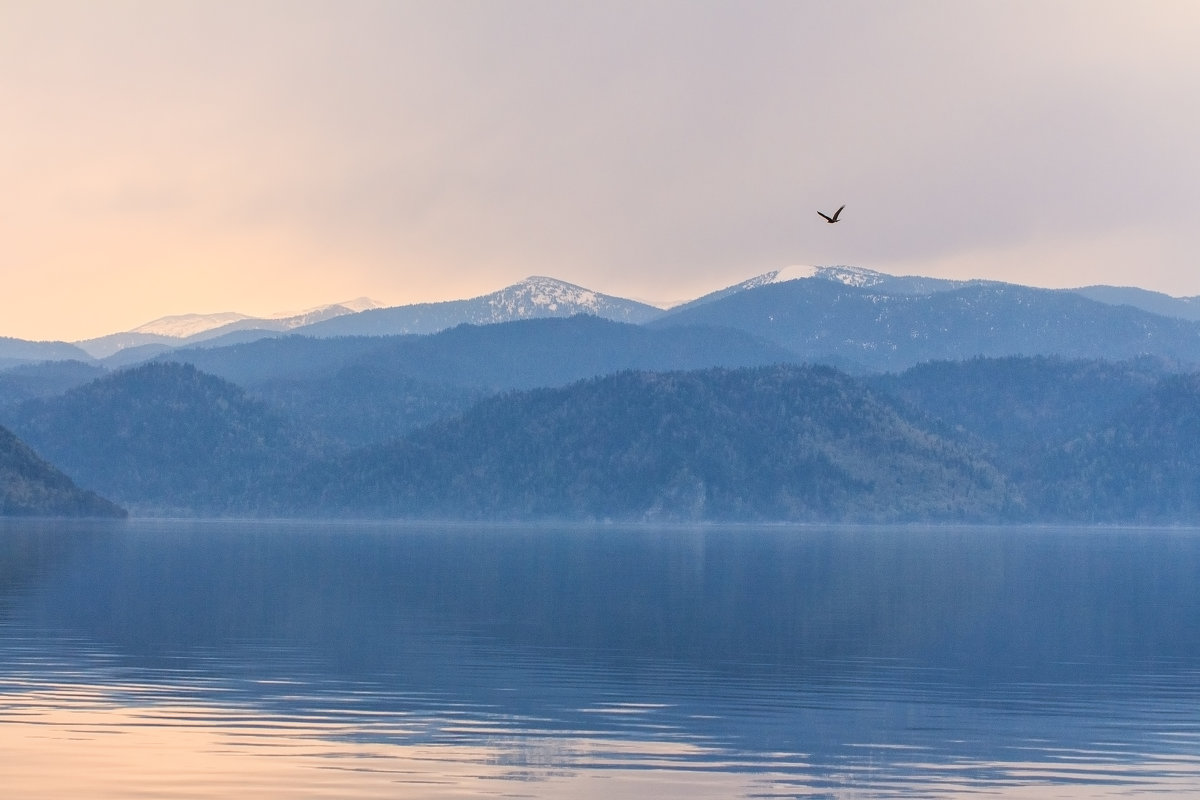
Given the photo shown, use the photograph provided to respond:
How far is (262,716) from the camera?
55.5 metres

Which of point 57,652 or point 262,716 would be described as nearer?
point 262,716

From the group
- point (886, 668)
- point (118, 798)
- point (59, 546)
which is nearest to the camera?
point (118, 798)

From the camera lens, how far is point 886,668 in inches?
2844

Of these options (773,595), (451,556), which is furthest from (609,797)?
(451,556)

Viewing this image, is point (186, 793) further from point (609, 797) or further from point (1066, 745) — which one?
point (1066, 745)

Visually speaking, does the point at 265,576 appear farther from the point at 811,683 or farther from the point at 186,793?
the point at 186,793

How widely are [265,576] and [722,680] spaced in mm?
73452

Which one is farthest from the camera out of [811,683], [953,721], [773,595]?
[773,595]

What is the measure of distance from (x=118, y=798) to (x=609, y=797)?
33.9 ft

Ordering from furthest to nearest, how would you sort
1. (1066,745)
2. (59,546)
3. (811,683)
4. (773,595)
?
1. (59,546)
2. (773,595)
3. (811,683)
4. (1066,745)

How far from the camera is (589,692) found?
62906 millimetres

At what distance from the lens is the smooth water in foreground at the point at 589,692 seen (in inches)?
1809

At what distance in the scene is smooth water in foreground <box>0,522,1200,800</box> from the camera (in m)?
45.9

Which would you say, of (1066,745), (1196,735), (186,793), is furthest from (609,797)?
(1196,735)
